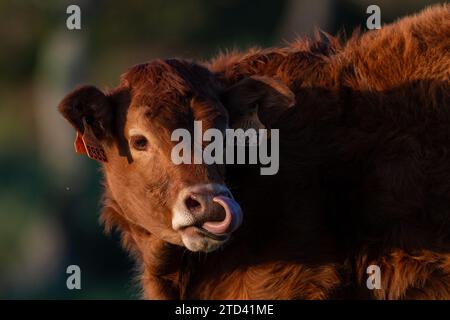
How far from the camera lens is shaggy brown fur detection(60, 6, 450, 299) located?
847 cm

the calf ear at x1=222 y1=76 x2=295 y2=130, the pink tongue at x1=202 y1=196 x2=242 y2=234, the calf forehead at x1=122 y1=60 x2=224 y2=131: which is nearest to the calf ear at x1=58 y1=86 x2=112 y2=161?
the calf forehead at x1=122 y1=60 x2=224 y2=131

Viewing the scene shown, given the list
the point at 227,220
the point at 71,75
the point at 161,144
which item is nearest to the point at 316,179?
the point at 227,220

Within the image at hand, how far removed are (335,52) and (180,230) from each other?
6.92 feet

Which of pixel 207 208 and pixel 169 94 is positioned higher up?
pixel 169 94

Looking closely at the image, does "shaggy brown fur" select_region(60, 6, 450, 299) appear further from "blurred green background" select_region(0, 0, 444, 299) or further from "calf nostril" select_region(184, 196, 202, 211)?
"blurred green background" select_region(0, 0, 444, 299)

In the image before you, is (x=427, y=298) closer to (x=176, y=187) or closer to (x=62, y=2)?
(x=176, y=187)

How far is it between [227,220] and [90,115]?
1.43 meters

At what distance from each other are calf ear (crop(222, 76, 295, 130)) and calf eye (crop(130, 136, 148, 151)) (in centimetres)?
75

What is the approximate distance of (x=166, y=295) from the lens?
898 centimetres

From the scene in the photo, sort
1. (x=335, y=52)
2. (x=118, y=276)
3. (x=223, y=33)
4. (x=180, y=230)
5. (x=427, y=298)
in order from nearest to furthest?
(x=180, y=230)
(x=427, y=298)
(x=335, y=52)
(x=118, y=276)
(x=223, y=33)

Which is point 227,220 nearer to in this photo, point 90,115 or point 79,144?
point 90,115

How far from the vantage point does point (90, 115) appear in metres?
8.55

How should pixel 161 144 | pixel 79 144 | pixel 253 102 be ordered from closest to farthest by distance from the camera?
pixel 161 144 < pixel 253 102 < pixel 79 144

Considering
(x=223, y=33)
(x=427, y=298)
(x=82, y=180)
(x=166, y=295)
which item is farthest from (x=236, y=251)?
(x=223, y=33)
